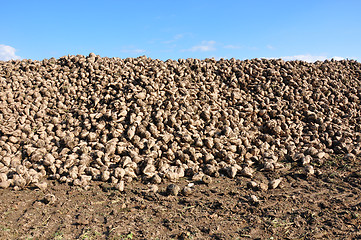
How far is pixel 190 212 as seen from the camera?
364 cm

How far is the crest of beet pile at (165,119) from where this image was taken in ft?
16.0

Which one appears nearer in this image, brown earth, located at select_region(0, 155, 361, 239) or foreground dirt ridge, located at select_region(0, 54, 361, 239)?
brown earth, located at select_region(0, 155, 361, 239)

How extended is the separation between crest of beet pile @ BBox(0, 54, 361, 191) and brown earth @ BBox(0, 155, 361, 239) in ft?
1.03

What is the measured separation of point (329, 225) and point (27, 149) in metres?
5.11

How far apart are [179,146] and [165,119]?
723 millimetres

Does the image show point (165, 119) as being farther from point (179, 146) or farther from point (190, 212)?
point (190, 212)

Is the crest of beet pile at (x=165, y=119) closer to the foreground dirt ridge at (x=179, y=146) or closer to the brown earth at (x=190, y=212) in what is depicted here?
the foreground dirt ridge at (x=179, y=146)

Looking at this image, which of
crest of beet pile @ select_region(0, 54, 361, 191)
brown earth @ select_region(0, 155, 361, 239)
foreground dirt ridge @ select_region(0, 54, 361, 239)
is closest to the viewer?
brown earth @ select_region(0, 155, 361, 239)

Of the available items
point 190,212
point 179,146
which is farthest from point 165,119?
point 190,212

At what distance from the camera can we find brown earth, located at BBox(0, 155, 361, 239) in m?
3.20

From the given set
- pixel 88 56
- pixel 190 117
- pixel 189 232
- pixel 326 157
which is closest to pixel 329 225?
pixel 189 232

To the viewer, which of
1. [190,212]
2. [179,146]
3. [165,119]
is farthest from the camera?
[165,119]

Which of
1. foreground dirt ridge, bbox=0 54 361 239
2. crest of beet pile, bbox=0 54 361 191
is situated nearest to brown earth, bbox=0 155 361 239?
foreground dirt ridge, bbox=0 54 361 239

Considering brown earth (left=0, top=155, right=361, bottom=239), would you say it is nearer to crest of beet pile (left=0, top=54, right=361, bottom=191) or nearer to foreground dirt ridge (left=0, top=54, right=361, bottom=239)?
foreground dirt ridge (left=0, top=54, right=361, bottom=239)
